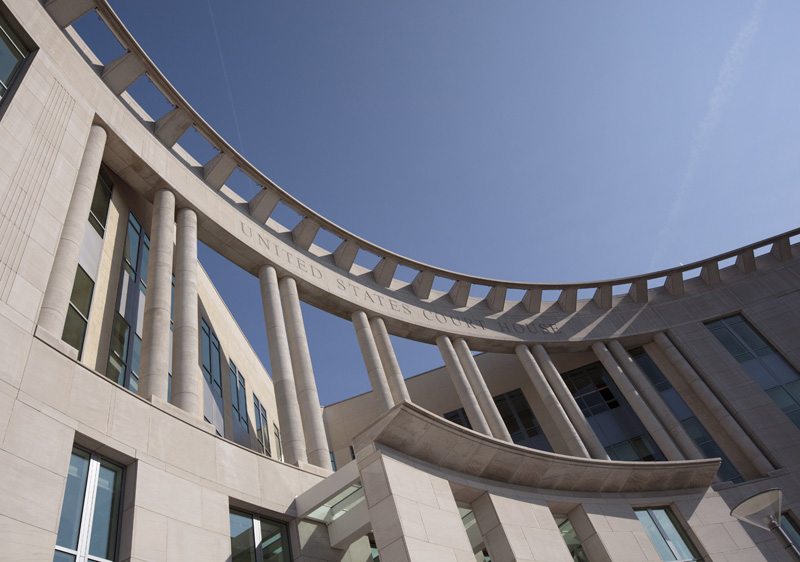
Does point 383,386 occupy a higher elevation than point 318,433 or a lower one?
higher

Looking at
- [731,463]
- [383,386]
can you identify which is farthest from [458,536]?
[731,463]

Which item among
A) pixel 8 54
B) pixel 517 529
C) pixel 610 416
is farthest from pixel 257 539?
pixel 610 416

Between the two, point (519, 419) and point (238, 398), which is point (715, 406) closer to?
point (519, 419)

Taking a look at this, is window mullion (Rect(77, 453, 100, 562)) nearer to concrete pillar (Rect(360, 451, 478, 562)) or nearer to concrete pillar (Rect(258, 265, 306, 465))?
concrete pillar (Rect(360, 451, 478, 562))

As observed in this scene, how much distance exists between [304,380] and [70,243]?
9572mm

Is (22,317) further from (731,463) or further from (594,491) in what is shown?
(731,463)

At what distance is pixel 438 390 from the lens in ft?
134

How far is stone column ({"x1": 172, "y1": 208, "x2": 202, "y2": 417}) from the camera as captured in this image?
16.4 m

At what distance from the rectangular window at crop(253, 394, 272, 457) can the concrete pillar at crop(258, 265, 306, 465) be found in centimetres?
1013

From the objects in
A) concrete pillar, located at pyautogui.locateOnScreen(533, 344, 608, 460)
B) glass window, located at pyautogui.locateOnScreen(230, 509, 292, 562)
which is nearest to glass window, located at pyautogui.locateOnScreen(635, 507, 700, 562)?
concrete pillar, located at pyautogui.locateOnScreen(533, 344, 608, 460)

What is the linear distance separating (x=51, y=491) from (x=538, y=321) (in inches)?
1201

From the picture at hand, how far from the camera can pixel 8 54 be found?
15898 millimetres

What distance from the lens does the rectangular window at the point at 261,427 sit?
31450 mm

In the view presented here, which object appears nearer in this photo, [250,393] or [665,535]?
[665,535]
